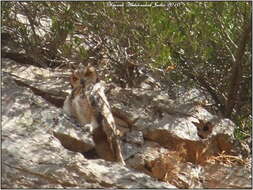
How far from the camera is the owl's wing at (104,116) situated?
6.73 m

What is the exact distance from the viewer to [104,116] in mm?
6848

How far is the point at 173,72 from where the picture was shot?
865 centimetres

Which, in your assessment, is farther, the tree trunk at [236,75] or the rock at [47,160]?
the tree trunk at [236,75]

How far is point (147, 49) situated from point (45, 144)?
239 cm

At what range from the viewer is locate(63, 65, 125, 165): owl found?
6.73 m

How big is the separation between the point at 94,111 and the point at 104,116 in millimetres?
144

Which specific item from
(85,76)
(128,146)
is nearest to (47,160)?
(85,76)

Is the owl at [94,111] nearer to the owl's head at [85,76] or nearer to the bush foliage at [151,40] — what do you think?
the owl's head at [85,76]

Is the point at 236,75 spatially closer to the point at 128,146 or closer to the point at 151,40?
the point at 151,40

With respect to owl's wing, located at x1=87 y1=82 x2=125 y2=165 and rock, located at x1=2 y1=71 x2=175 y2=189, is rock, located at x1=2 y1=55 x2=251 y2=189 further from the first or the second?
owl's wing, located at x1=87 y1=82 x2=125 y2=165

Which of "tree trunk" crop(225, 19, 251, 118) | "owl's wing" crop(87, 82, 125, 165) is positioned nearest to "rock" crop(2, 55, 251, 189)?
"owl's wing" crop(87, 82, 125, 165)

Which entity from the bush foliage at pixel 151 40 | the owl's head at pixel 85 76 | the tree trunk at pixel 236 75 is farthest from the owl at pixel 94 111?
the tree trunk at pixel 236 75

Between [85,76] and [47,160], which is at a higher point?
[85,76]

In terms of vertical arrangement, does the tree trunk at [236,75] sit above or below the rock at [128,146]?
above
